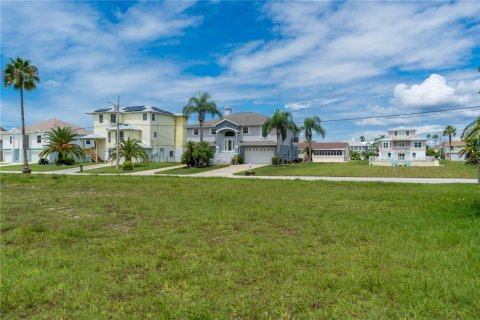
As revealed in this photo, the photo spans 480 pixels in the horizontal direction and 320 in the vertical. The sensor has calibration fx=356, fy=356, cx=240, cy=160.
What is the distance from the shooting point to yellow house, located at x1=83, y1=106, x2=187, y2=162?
Answer: 5603cm

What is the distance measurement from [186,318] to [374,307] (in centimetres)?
228

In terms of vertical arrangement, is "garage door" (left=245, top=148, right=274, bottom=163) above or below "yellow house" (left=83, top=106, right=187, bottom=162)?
below

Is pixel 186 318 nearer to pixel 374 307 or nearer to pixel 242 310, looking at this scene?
pixel 242 310

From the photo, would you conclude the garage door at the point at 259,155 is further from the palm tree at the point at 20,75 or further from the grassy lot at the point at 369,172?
the palm tree at the point at 20,75

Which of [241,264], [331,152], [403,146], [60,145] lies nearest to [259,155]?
[60,145]

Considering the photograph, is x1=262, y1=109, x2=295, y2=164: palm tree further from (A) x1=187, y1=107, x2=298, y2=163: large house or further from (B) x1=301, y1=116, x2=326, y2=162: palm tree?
(B) x1=301, y1=116, x2=326, y2=162: palm tree

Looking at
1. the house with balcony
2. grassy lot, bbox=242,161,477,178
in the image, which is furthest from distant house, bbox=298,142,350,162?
grassy lot, bbox=242,161,477,178

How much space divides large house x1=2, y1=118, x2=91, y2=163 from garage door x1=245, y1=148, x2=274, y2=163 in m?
26.2

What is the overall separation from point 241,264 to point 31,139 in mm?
65754

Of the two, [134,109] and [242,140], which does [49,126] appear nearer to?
[134,109]

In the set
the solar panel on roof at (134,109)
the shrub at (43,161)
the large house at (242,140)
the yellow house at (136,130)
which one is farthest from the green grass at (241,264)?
the solar panel on roof at (134,109)

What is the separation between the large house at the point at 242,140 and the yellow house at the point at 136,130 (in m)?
6.34

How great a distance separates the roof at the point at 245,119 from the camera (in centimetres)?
5322

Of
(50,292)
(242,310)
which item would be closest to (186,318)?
(242,310)
